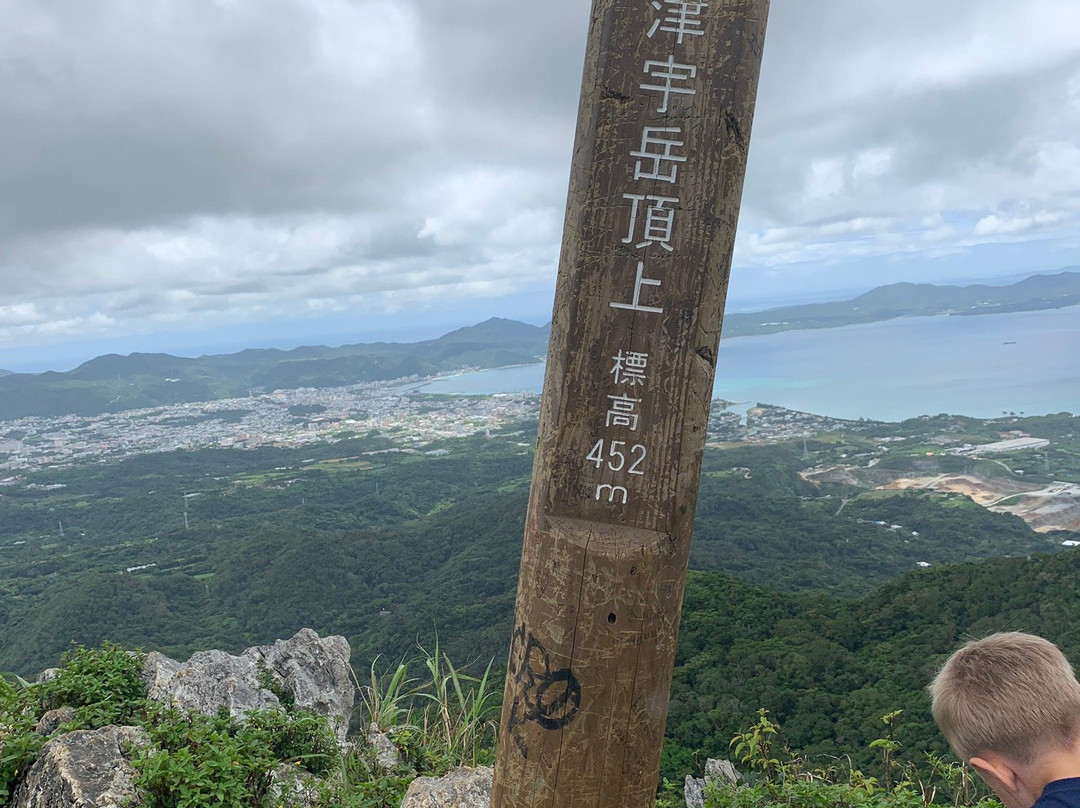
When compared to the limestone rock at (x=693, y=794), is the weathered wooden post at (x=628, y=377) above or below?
above

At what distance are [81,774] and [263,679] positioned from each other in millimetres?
2662

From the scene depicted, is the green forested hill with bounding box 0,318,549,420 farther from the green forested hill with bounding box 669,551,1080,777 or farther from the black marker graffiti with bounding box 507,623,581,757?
the black marker graffiti with bounding box 507,623,581,757

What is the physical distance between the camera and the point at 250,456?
6019 cm

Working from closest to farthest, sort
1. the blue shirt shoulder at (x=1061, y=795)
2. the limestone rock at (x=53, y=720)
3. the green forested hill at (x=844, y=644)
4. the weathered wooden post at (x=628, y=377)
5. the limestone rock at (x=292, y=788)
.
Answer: the blue shirt shoulder at (x=1061, y=795)
the weathered wooden post at (x=628, y=377)
the limestone rock at (x=292, y=788)
the limestone rock at (x=53, y=720)
the green forested hill at (x=844, y=644)

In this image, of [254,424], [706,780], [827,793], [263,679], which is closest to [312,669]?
[263,679]

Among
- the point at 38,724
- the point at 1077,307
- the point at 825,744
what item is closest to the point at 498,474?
the point at 825,744

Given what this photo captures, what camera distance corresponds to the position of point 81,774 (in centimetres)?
232

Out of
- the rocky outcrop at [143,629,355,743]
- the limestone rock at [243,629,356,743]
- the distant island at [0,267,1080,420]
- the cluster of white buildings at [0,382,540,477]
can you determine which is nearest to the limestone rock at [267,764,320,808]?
the rocky outcrop at [143,629,355,743]

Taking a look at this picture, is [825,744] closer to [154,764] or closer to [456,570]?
[154,764]

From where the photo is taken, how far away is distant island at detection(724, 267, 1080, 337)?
98188mm

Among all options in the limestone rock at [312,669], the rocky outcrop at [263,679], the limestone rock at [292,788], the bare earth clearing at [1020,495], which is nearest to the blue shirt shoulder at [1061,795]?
the limestone rock at [292,788]

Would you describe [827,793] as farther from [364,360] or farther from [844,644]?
[364,360]

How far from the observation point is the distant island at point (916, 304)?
322 feet

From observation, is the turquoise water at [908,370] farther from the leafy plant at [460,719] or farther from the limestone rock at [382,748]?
the limestone rock at [382,748]
